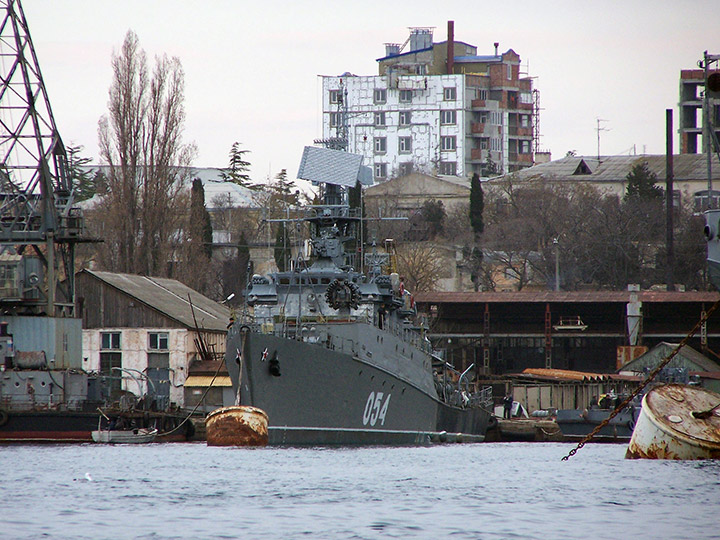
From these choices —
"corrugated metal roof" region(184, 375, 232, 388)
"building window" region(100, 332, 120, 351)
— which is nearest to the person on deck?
"corrugated metal roof" region(184, 375, 232, 388)

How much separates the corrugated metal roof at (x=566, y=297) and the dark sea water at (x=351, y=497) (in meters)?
30.1

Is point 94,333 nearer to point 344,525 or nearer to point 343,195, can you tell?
point 343,195

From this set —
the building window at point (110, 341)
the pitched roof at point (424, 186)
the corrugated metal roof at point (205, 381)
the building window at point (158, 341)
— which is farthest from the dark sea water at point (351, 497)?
the pitched roof at point (424, 186)

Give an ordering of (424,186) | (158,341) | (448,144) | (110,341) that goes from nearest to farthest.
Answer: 1. (158,341)
2. (110,341)
3. (424,186)
4. (448,144)

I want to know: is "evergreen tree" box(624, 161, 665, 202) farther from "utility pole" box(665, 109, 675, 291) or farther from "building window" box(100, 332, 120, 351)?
"building window" box(100, 332, 120, 351)

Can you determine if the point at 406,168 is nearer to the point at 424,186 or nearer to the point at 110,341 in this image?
the point at 424,186

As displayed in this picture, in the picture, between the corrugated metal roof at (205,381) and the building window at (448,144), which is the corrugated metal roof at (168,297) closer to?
the corrugated metal roof at (205,381)

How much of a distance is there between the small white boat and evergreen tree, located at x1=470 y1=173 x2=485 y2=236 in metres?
47.4

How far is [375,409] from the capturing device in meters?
42.6

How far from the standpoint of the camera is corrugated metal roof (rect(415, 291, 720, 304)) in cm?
6756

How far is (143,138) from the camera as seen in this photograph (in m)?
69.4

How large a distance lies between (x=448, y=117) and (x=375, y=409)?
89109 mm

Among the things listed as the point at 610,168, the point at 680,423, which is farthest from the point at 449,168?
the point at 680,423

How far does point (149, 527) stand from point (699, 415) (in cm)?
1562
